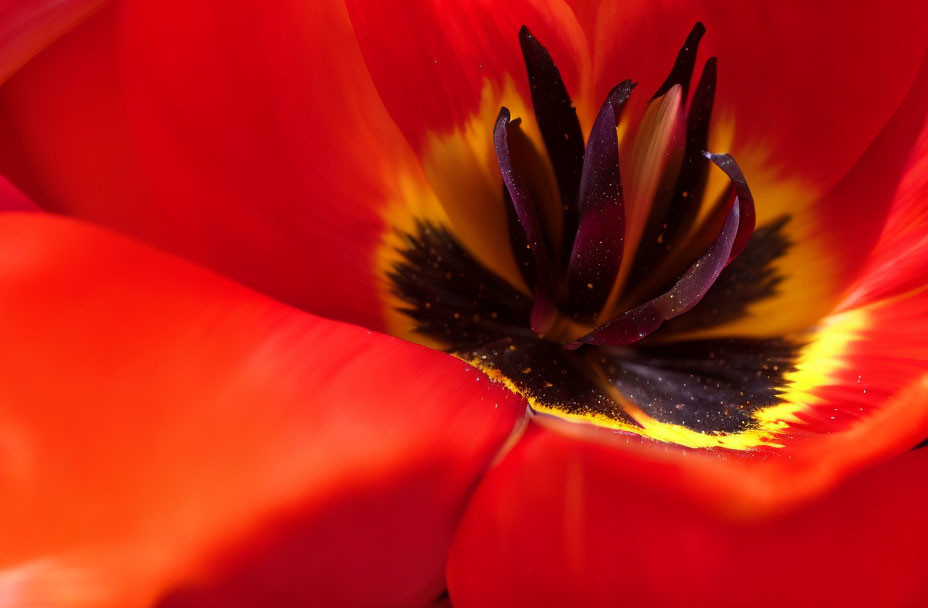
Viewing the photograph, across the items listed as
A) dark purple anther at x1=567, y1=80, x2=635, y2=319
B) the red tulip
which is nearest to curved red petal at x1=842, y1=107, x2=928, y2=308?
the red tulip

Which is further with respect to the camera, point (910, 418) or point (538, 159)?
point (538, 159)

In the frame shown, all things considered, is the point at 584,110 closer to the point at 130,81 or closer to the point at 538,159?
the point at 538,159

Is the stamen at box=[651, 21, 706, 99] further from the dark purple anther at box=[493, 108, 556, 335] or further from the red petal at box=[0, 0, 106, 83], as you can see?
the red petal at box=[0, 0, 106, 83]

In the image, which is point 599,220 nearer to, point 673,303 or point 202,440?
point 673,303

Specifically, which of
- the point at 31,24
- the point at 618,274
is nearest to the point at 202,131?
the point at 31,24

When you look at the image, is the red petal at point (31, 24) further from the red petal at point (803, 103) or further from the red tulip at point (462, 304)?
the red petal at point (803, 103)

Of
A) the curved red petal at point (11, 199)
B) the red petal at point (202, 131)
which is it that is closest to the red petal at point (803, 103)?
the red petal at point (202, 131)

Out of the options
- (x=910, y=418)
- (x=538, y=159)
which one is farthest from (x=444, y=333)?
(x=910, y=418)
